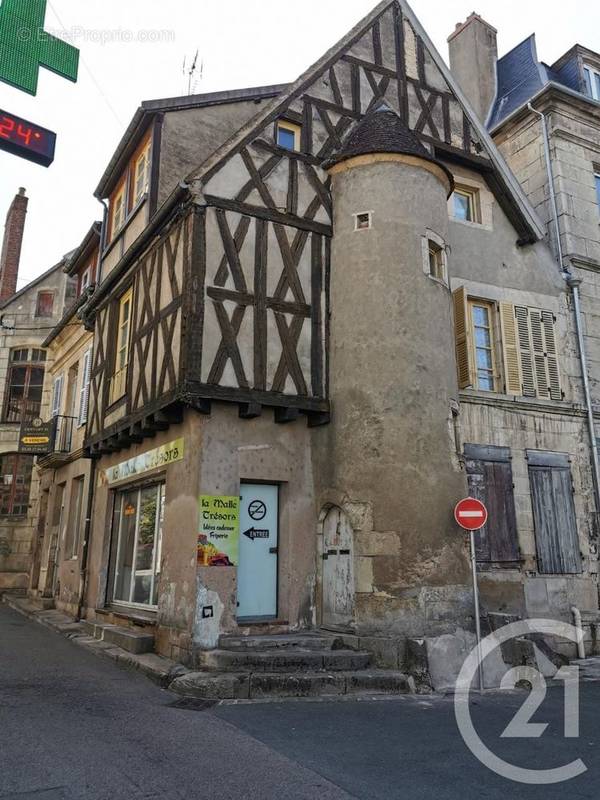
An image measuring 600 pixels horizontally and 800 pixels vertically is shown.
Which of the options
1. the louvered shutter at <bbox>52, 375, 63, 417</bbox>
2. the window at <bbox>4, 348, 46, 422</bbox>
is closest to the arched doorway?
the louvered shutter at <bbox>52, 375, 63, 417</bbox>

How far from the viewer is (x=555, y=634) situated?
9.98 m

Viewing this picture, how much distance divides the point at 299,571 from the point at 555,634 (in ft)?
14.0

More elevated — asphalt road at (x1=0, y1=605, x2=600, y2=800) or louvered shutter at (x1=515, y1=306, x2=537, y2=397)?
louvered shutter at (x1=515, y1=306, x2=537, y2=397)

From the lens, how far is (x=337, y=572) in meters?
8.62

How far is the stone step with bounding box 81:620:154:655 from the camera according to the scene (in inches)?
335

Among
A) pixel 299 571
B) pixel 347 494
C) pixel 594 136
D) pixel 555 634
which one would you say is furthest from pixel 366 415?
pixel 594 136

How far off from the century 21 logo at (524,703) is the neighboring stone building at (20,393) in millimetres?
12889

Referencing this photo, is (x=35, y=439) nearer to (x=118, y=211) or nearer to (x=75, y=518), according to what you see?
(x=75, y=518)

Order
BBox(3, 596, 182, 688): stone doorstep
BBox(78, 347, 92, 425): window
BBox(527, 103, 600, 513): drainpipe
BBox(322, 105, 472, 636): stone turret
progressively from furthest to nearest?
1. BBox(78, 347, 92, 425): window
2. BBox(527, 103, 600, 513): drainpipe
3. BBox(322, 105, 472, 636): stone turret
4. BBox(3, 596, 182, 688): stone doorstep

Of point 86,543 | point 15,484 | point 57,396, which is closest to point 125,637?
point 86,543

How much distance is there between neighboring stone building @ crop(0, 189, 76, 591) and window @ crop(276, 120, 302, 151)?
451 inches

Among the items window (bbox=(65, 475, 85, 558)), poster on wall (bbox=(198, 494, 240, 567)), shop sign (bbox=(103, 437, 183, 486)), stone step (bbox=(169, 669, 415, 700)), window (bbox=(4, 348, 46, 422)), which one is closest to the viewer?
stone step (bbox=(169, 669, 415, 700))

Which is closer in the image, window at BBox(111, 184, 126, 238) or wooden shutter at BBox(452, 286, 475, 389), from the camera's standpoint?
wooden shutter at BBox(452, 286, 475, 389)

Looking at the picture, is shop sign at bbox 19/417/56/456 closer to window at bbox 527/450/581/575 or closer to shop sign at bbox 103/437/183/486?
shop sign at bbox 103/437/183/486
